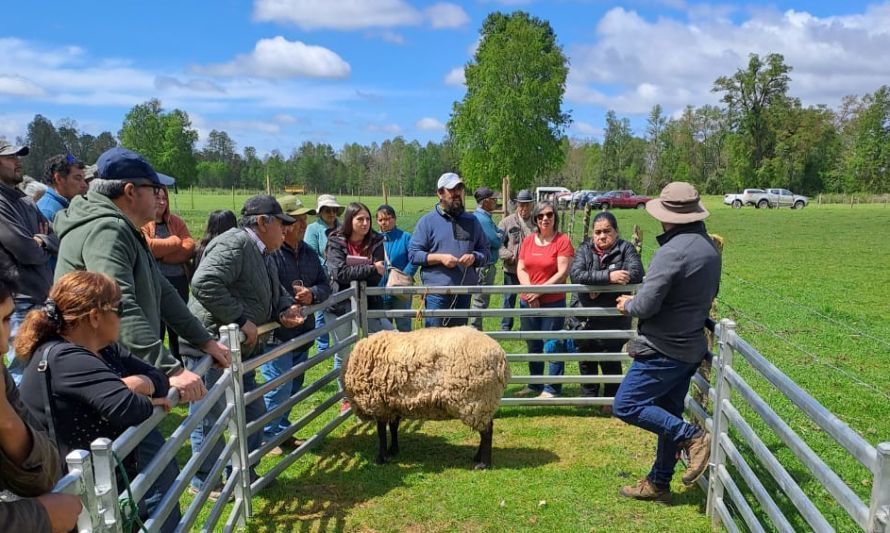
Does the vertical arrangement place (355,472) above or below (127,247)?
below

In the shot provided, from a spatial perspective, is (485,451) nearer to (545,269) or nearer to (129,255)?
(545,269)

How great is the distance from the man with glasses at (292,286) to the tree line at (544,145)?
32.1m

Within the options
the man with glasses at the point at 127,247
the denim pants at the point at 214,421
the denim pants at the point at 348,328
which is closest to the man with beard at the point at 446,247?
the denim pants at the point at 348,328

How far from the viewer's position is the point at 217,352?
378 centimetres

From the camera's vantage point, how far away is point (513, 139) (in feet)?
147

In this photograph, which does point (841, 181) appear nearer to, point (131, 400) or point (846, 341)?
point (846, 341)

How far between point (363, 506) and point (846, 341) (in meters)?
7.72

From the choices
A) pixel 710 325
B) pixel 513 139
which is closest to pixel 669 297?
pixel 710 325

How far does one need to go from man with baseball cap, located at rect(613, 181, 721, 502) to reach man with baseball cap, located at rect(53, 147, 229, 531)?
2.75m

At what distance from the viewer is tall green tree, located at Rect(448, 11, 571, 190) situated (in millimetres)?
44719

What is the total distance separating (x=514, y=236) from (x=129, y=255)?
606 cm

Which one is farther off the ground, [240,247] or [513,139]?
[513,139]

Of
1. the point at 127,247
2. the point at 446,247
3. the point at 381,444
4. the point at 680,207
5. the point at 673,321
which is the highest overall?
the point at 680,207

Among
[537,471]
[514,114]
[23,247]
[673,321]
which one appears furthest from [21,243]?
[514,114]
